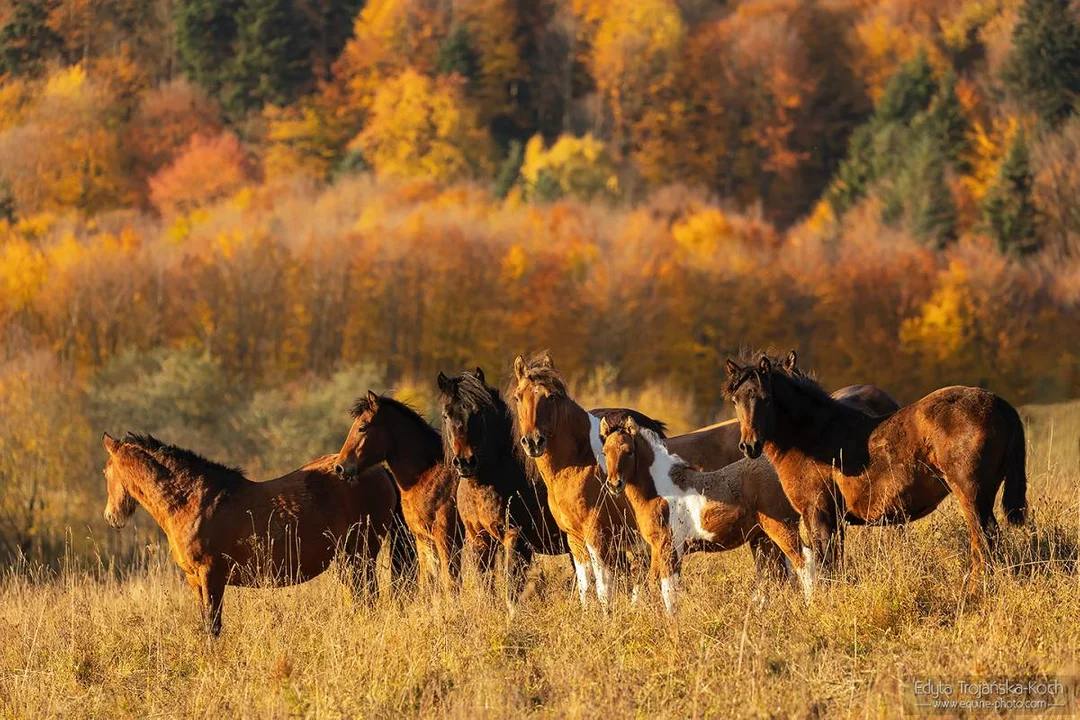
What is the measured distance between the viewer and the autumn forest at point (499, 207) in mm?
55781

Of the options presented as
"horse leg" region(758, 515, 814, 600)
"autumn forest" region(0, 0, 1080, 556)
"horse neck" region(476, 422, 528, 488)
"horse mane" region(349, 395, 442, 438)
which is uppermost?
"autumn forest" region(0, 0, 1080, 556)

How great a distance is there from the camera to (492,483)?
11.7 metres

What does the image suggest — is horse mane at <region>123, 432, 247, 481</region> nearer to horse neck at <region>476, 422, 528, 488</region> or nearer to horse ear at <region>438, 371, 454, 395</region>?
horse ear at <region>438, 371, 454, 395</region>

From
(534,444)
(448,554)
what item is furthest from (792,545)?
(448,554)

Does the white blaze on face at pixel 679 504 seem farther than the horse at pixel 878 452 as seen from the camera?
Yes

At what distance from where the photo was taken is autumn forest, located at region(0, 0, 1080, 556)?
183 ft

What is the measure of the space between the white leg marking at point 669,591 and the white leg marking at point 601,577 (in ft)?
1.47

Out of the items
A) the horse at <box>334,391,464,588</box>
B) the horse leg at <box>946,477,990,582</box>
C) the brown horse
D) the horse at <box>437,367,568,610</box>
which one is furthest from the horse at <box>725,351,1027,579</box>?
the horse at <box>334,391,464,588</box>

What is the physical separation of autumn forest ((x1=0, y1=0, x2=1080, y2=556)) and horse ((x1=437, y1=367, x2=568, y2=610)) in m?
22.1

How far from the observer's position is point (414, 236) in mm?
67062

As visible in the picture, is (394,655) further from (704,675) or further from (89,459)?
(89,459)

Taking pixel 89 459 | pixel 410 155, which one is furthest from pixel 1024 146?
pixel 89 459

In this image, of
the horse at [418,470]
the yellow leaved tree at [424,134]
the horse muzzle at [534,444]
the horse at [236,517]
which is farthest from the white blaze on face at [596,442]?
the yellow leaved tree at [424,134]

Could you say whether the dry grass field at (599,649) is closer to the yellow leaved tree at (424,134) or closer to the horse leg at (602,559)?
the horse leg at (602,559)
